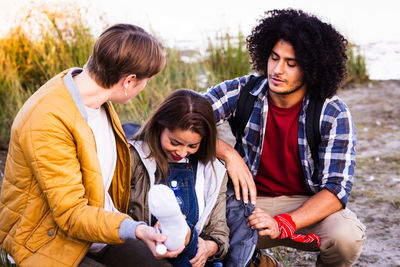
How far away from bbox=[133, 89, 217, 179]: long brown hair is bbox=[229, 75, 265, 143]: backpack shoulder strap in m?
0.48

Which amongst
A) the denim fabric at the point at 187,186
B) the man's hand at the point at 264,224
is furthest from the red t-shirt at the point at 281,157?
the denim fabric at the point at 187,186

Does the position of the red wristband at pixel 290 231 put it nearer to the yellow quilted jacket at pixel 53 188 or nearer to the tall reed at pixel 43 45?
the yellow quilted jacket at pixel 53 188

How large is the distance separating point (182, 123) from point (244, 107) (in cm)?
67

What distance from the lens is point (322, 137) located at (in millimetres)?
2805

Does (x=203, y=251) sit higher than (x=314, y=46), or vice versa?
(x=314, y=46)

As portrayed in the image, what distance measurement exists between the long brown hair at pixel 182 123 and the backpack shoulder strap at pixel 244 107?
478 millimetres

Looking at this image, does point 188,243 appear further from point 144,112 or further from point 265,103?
point 144,112

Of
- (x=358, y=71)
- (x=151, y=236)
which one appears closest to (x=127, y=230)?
(x=151, y=236)

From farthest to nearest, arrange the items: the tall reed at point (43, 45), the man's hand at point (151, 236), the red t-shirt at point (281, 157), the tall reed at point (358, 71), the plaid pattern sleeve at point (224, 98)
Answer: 1. the tall reed at point (358, 71)
2. the tall reed at point (43, 45)
3. the plaid pattern sleeve at point (224, 98)
4. the red t-shirt at point (281, 157)
5. the man's hand at point (151, 236)

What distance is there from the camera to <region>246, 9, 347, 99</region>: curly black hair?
2.89 meters

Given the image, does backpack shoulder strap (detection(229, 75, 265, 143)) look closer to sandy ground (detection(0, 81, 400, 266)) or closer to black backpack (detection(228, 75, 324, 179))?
black backpack (detection(228, 75, 324, 179))

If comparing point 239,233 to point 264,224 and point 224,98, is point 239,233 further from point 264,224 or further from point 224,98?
point 224,98

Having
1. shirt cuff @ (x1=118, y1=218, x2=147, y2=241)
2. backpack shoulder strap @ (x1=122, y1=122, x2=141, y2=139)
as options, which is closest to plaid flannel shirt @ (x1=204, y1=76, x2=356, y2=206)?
backpack shoulder strap @ (x1=122, y1=122, x2=141, y2=139)

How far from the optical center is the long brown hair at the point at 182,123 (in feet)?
8.14
